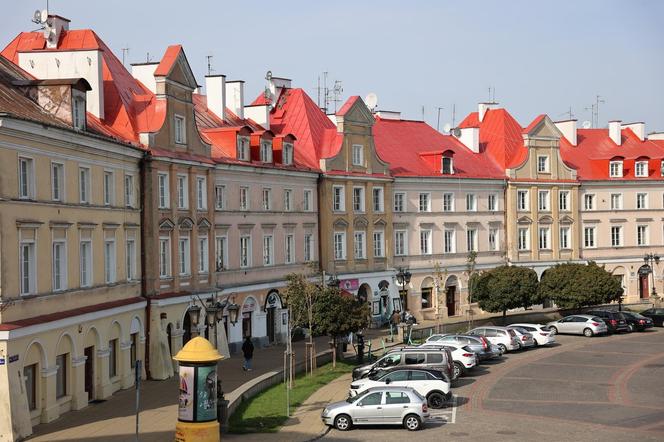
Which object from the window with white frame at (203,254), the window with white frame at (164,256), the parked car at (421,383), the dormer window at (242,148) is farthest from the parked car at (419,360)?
the dormer window at (242,148)

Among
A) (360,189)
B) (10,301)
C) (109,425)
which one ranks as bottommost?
(109,425)

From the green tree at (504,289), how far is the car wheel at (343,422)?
35.5m

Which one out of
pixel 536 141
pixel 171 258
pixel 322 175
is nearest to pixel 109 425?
pixel 171 258

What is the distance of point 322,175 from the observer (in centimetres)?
6769

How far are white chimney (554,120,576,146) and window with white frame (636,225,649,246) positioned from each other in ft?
28.7

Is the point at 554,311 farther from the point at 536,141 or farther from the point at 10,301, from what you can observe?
the point at 10,301

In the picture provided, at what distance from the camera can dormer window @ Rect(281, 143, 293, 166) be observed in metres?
63.6

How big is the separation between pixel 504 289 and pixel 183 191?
27216 millimetres

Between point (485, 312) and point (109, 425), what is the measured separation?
46.6 metres

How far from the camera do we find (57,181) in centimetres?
3903

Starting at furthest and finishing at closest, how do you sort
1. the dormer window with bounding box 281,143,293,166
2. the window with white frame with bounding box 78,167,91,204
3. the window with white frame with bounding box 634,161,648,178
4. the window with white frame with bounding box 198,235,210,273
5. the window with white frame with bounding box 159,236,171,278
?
the window with white frame with bounding box 634,161,648,178
the dormer window with bounding box 281,143,293,166
the window with white frame with bounding box 198,235,210,273
the window with white frame with bounding box 159,236,171,278
the window with white frame with bounding box 78,167,91,204

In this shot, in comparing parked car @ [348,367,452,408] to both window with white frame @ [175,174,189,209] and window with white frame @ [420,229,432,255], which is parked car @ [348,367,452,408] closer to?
window with white frame @ [175,174,189,209]

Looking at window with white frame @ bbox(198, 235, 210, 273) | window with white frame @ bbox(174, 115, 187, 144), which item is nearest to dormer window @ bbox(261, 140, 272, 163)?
window with white frame @ bbox(198, 235, 210, 273)

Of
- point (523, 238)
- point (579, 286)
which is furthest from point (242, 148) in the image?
point (523, 238)
